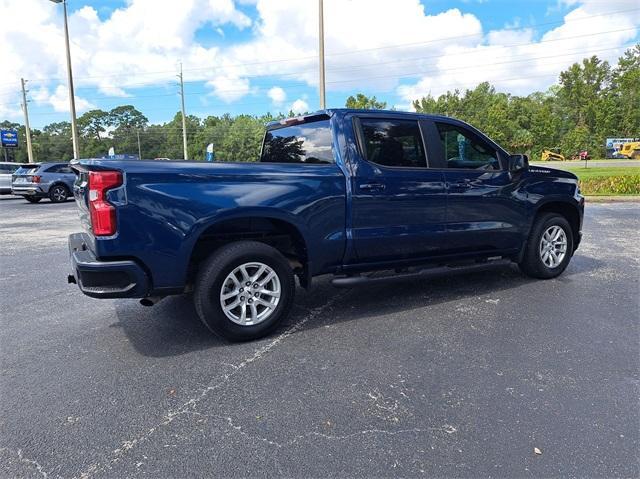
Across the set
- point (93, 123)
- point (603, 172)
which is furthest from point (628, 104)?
point (93, 123)

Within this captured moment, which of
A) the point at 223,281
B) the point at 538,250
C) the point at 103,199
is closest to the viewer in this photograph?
the point at 103,199

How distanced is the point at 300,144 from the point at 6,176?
72.4 feet

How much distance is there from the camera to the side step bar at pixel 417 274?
4463mm

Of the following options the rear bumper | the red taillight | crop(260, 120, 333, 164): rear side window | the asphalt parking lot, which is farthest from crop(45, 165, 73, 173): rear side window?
the red taillight

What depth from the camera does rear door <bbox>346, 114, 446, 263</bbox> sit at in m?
4.48

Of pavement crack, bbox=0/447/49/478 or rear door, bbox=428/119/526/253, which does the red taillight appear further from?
rear door, bbox=428/119/526/253

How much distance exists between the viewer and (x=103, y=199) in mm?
3449

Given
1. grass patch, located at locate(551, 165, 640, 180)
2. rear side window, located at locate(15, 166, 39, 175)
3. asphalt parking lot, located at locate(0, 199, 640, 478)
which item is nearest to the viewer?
asphalt parking lot, located at locate(0, 199, 640, 478)

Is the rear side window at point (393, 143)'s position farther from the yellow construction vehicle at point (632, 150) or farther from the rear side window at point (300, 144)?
the yellow construction vehicle at point (632, 150)

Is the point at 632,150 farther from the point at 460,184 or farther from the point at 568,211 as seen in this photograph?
the point at 460,184

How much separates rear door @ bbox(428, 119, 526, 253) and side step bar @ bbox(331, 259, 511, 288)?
18 cm

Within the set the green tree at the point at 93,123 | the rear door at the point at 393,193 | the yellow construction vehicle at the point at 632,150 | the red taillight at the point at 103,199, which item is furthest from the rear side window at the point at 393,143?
the green tree at the point at 93,123

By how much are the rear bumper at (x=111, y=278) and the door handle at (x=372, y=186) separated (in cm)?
204

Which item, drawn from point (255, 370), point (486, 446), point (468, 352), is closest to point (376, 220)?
point (468, 352)
